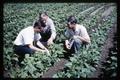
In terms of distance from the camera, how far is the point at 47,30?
21.8 ft

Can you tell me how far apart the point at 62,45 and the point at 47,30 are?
44 cm

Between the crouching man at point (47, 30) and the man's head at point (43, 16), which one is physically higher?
the man's head at point (43, 16)

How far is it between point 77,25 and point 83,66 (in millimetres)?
836

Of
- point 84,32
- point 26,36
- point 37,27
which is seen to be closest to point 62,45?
point 84,32

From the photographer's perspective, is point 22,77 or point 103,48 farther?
point 103,48

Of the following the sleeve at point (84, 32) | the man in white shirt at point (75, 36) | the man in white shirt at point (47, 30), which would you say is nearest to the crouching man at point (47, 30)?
the man in white shirt at point (47, 30)

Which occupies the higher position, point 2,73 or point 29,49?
point 29,49

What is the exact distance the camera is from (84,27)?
6613 millimetres

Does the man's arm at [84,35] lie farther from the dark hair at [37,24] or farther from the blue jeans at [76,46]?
the dark hair at [37,24]

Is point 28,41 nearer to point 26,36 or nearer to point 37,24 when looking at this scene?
point 26,36

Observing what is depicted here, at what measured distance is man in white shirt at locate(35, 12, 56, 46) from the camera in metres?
6.59

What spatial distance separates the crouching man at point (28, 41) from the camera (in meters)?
6.52

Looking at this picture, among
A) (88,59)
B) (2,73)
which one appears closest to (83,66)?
(88,59)

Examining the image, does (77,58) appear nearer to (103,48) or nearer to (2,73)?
(103,48)
